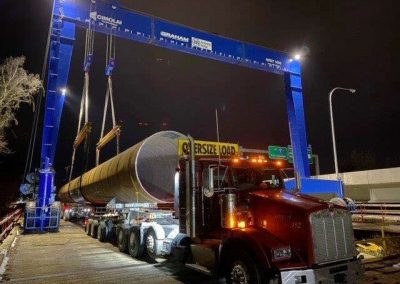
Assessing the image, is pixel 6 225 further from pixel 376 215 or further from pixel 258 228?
pixel 376 215

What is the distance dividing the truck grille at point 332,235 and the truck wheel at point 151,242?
475 cm

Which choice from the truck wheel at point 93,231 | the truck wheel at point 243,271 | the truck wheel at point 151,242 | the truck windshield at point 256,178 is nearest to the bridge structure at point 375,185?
the truck wheel at point 93,231

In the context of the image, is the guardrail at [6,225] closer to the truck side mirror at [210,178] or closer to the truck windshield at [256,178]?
the truck side mirror at [210,178]

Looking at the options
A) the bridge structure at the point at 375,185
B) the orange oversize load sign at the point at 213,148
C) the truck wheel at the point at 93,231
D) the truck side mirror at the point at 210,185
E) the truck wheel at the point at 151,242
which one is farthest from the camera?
the bridge structure at the point at 375,185

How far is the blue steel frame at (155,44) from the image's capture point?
1361cm

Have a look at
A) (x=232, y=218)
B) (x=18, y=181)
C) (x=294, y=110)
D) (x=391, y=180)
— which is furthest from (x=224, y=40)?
(x=18, y=181)

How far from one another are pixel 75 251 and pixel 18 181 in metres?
28.5

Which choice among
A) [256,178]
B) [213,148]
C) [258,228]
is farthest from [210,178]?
[213,148]

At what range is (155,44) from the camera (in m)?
14.8

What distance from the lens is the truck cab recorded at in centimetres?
529

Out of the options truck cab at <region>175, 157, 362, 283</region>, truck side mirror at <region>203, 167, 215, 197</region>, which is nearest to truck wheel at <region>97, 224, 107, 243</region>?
truck cab at <region>175, 157, 362, 283</region>

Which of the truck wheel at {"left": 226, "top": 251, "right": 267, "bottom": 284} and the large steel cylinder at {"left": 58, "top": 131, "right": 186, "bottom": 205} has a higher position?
the large steel cylinder at {"left": 58, "top": 131, "right": 186, "bottom": 205}

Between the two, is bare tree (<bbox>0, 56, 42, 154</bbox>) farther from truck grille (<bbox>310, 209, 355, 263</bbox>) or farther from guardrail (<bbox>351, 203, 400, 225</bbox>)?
guardrail (<bbox>351, 203, 400, 225</bbox>)

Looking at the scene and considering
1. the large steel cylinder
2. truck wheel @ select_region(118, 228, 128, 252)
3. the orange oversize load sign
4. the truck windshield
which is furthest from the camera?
truck wheel @ select_region(118, 228, 128, 252)
